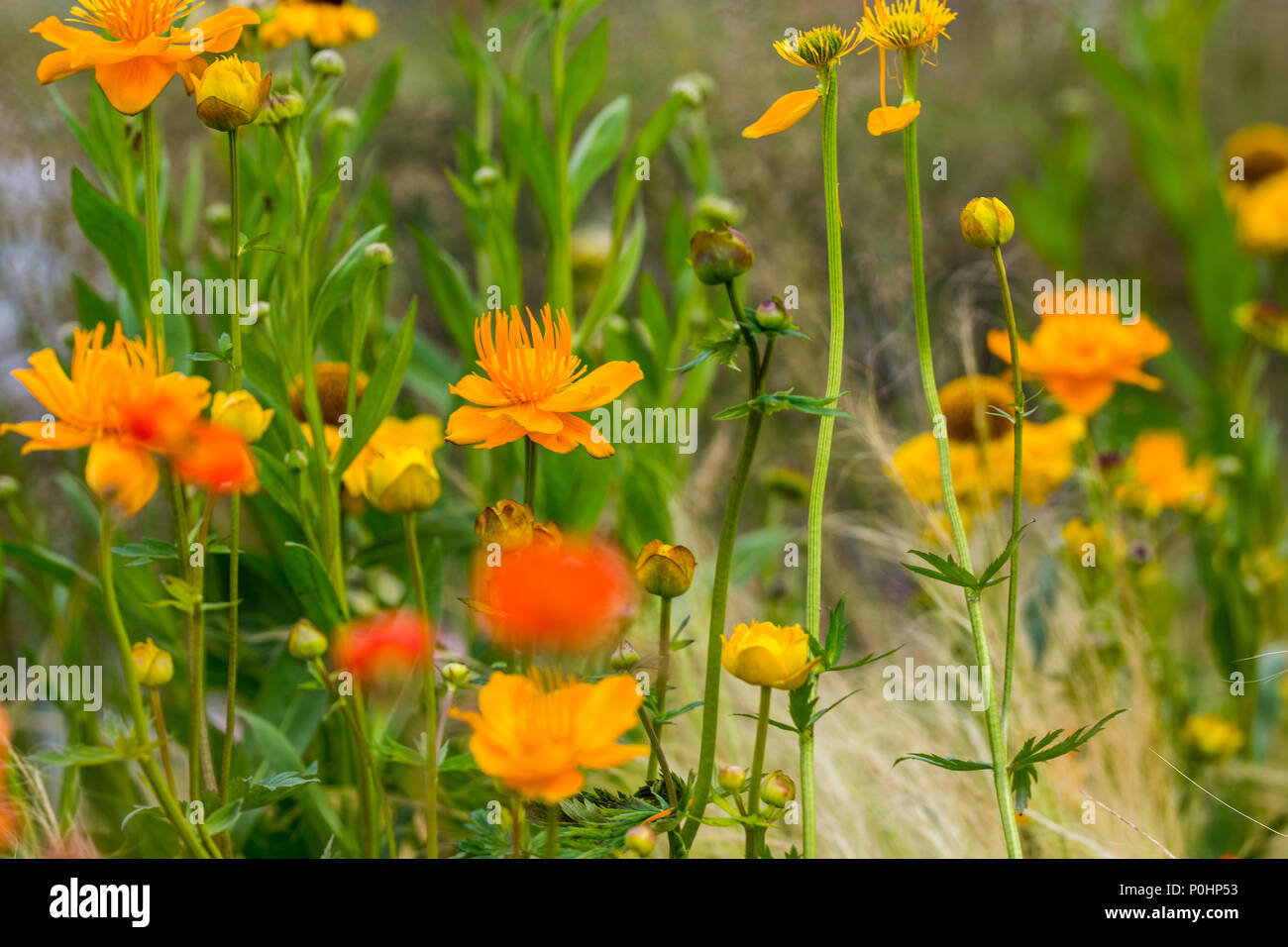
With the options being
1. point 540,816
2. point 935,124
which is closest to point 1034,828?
point 540,816

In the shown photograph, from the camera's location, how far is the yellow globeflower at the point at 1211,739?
2.60 feet

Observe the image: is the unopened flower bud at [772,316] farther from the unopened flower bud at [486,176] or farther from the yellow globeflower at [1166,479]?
the yellow globeflower at [1166,479]

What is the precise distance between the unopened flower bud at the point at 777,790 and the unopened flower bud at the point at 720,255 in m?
0.18

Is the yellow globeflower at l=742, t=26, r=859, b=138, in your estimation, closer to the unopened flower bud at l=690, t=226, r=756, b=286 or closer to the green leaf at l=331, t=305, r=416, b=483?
the unopened flower bud at l=690, t=226, r=756, b=286

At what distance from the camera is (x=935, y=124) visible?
1.67 meters

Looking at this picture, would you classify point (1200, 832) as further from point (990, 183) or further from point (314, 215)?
point (990, 183)

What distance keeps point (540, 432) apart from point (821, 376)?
72 cm

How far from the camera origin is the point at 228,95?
1.23 feet

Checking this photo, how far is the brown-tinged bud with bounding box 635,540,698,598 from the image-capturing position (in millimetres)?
365

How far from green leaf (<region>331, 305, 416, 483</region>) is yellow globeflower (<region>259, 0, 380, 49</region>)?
12.0 inches

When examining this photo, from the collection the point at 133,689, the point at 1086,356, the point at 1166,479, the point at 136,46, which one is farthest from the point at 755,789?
A: the point at 1166,479

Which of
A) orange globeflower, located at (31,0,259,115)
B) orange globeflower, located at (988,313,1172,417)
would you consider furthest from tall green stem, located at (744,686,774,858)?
orange globeflower, located at (988,313,1172,417)

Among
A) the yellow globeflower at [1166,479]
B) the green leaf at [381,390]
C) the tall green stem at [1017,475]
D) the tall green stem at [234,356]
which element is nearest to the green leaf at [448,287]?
the green leaf at [381,390]

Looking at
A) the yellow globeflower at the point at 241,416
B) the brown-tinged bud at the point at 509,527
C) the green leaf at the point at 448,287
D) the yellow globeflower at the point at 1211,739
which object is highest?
the green leaf at the point at 448,287
